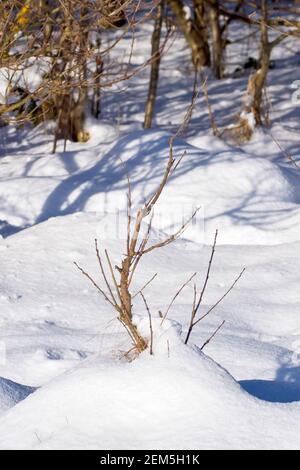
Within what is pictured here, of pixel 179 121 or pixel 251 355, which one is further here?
pixel 179 121

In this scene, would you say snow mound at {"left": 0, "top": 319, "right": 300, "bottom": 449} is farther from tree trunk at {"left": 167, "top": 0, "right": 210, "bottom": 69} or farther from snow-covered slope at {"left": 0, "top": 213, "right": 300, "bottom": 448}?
tree trunk at {"left": 167, "top": 0, "right": 210, "bottom": 69}

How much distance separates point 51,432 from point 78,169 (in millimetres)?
6077

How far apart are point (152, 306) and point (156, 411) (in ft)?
9.15

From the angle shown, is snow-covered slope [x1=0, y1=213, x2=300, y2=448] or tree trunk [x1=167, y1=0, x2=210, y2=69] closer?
snow-covered slope [x1=0, y1=213, x2=300, y2=448]

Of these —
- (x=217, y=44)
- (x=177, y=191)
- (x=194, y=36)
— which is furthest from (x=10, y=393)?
(x=217, y=44)

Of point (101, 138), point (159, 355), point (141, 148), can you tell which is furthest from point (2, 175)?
point (159, 355)

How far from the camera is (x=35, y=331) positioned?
565 centimetres

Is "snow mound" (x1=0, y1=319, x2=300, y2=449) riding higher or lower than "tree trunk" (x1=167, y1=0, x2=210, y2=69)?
lower

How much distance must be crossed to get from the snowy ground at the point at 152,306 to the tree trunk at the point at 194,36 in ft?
9.10

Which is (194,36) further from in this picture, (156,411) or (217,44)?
(156,411)

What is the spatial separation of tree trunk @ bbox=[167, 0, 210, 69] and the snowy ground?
2772 mm

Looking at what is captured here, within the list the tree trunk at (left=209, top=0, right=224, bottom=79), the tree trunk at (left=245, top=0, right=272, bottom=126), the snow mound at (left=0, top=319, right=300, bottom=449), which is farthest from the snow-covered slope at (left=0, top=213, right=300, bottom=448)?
the tree trunk at (left=209, top=0, right=224, bottom=79)

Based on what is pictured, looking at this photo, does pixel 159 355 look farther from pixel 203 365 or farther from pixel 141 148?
pixel 141 148

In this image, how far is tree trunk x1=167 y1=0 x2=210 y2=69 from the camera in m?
13.2
